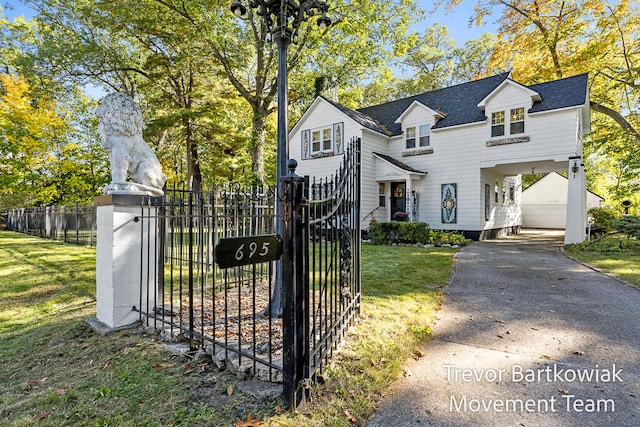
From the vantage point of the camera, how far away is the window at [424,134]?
1528 cm

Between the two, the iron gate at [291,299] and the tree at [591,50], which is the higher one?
the tree at [591,50]

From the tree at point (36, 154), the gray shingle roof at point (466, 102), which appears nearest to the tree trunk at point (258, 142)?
the gray shingle roof at point (466, 102)

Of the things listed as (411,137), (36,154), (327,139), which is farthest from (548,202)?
(36,154)

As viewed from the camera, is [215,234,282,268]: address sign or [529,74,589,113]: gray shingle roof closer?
[215,234,282,268]: address sign

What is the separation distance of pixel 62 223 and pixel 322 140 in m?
11.8

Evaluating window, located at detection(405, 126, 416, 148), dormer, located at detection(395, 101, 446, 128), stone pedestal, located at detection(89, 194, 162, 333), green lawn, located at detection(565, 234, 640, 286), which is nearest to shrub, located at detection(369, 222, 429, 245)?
green lawn, located at detection(565, 234, 640, 286)

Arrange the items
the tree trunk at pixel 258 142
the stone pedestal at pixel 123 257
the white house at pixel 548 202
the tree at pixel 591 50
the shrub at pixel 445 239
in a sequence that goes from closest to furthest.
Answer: the stone pedestal at pixel 123 257, the shrub at pixel 445 239, the tree at pixel 591 50, the tree trunk at pixel 258 142, the white house at pixel 548 202

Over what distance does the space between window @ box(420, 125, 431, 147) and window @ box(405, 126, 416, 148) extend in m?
0.39

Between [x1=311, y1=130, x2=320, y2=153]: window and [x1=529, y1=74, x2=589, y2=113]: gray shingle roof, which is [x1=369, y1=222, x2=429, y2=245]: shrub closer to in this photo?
[x1=311, y1=130, x2=320, y2=153]: window

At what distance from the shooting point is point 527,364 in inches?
113

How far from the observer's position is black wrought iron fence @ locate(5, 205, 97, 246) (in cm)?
1030

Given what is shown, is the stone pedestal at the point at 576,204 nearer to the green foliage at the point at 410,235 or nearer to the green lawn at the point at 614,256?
the green lawn at the point at 614,256

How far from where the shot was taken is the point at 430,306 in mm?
4477

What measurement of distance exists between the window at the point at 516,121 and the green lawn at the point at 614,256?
5052mm
